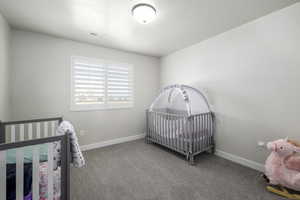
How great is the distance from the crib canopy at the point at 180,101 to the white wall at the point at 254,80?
0.22m

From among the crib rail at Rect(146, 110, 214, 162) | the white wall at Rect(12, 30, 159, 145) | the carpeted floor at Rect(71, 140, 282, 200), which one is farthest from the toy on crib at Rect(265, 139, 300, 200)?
the white wall at Rect(12, 30, 159, 145)

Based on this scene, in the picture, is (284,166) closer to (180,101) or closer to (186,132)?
(186,132)

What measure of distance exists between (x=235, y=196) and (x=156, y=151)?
5.10ft

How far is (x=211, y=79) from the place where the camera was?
108 inches

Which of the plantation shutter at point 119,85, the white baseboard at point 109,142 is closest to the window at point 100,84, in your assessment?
the plantation shutter at point 119,85

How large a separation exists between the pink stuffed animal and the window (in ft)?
9.46

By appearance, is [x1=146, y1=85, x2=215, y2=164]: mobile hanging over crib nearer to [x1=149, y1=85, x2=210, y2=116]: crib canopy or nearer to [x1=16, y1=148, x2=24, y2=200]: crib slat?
[x1=149, y1=85, x2=210, y2=116]: crib canopy

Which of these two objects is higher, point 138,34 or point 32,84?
point 138,34

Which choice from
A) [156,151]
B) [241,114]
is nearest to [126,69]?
[156,151]

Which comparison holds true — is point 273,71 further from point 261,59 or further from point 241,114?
point 241,114

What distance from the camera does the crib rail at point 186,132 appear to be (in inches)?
93.6

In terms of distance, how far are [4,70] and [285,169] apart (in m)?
4.08

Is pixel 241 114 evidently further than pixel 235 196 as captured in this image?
Yes

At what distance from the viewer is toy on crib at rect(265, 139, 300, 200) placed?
156cm
